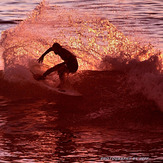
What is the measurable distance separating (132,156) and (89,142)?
3.63 ft

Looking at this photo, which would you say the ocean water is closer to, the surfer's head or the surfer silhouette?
the surfer silhouette

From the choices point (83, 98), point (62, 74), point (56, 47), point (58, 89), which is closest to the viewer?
point (56, 47)

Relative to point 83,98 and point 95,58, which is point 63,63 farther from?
point 95,58

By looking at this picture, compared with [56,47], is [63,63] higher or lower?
lower

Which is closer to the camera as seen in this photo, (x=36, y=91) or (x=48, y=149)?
(x=48, y=149)

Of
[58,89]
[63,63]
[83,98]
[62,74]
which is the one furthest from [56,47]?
[83,98]

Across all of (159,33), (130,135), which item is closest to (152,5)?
(159,33)

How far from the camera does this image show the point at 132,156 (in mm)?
9062

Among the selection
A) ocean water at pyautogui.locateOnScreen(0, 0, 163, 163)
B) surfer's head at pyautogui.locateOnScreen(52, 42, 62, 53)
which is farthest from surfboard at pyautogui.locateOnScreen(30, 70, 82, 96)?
surfer's head at pyautogui.locateOnScreen(52, 42, 62, 53)

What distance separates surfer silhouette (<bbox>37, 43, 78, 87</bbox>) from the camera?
1284cm

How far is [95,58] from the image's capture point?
15.5 meters

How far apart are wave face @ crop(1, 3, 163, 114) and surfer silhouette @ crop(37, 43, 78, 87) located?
685 mm

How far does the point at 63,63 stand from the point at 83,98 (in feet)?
3.34

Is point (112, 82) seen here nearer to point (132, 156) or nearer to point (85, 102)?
point (85, 102)
